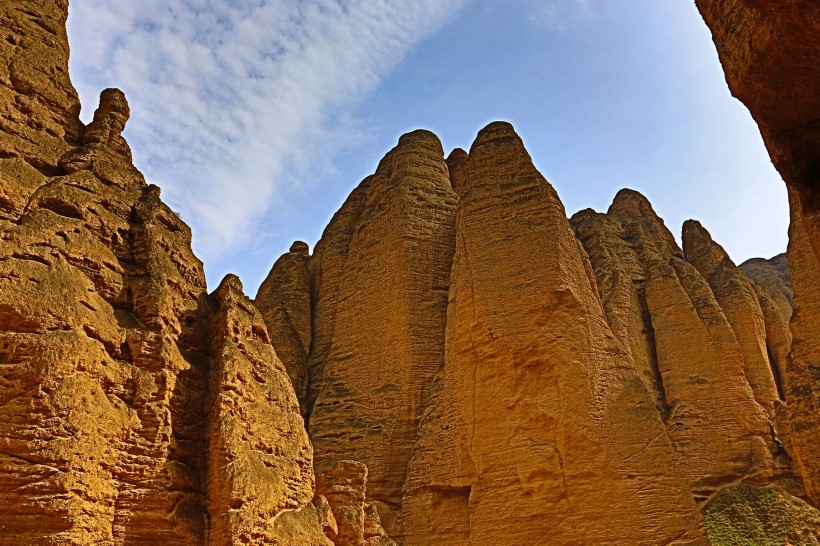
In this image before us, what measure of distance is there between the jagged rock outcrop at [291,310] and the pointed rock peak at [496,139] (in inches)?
416

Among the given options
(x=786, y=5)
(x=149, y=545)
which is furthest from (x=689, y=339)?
(x=786, y=5)

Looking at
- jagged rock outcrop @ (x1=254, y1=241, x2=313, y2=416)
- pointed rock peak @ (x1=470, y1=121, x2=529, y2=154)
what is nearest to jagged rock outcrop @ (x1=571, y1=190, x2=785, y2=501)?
pointed rock peak @ (x1=470, y1=121, x2=529, y2=154)

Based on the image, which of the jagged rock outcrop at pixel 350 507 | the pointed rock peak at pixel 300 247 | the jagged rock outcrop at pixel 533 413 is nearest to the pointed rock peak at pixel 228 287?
the jagged rock outcrop at pixel 350 507

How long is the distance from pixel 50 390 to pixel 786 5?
901cm

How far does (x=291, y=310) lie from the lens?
3067 cm

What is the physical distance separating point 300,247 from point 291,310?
5.30 m

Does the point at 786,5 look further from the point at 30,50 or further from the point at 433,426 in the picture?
the point at 433,426

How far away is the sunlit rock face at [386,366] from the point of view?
9.80 metres

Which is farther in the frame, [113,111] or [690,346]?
[690,346]

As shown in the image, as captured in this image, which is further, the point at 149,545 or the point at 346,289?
the point at 346,289

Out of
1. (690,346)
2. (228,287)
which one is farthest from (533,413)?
(690,346)

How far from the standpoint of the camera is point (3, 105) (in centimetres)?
1213

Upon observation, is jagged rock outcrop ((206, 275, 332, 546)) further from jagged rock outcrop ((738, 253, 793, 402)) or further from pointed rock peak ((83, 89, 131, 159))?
jagged rock outcrop ((738, 253, 793, 402))

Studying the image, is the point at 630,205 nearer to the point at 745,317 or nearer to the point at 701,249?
the point at 701,249
